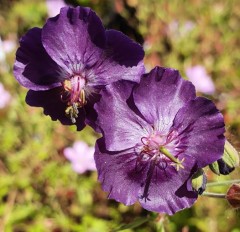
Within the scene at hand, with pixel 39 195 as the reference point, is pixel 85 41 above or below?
below

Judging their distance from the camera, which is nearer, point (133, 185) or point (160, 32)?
point (133, 185)

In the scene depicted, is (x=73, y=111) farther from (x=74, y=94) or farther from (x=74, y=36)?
(x=74, y=36)

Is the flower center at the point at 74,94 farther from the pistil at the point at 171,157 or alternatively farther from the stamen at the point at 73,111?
the pistil at the point at 171,157

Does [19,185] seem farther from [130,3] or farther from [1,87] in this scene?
[130,3]

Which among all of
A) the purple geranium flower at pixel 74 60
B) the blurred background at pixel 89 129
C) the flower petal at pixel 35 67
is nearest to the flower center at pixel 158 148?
the purple geranium flower at pixel 74 60

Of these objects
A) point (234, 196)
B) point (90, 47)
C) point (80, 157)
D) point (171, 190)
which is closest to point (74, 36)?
point (90, 47)

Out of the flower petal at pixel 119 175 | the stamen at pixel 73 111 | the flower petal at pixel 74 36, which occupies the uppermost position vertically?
the flower petal at pixel 74 36

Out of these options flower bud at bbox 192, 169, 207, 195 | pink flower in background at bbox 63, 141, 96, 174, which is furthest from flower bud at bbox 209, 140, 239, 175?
pink flower in background at bbox 63, 141, 96, 174

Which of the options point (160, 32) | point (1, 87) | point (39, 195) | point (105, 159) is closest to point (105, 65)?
point (105, 159)
